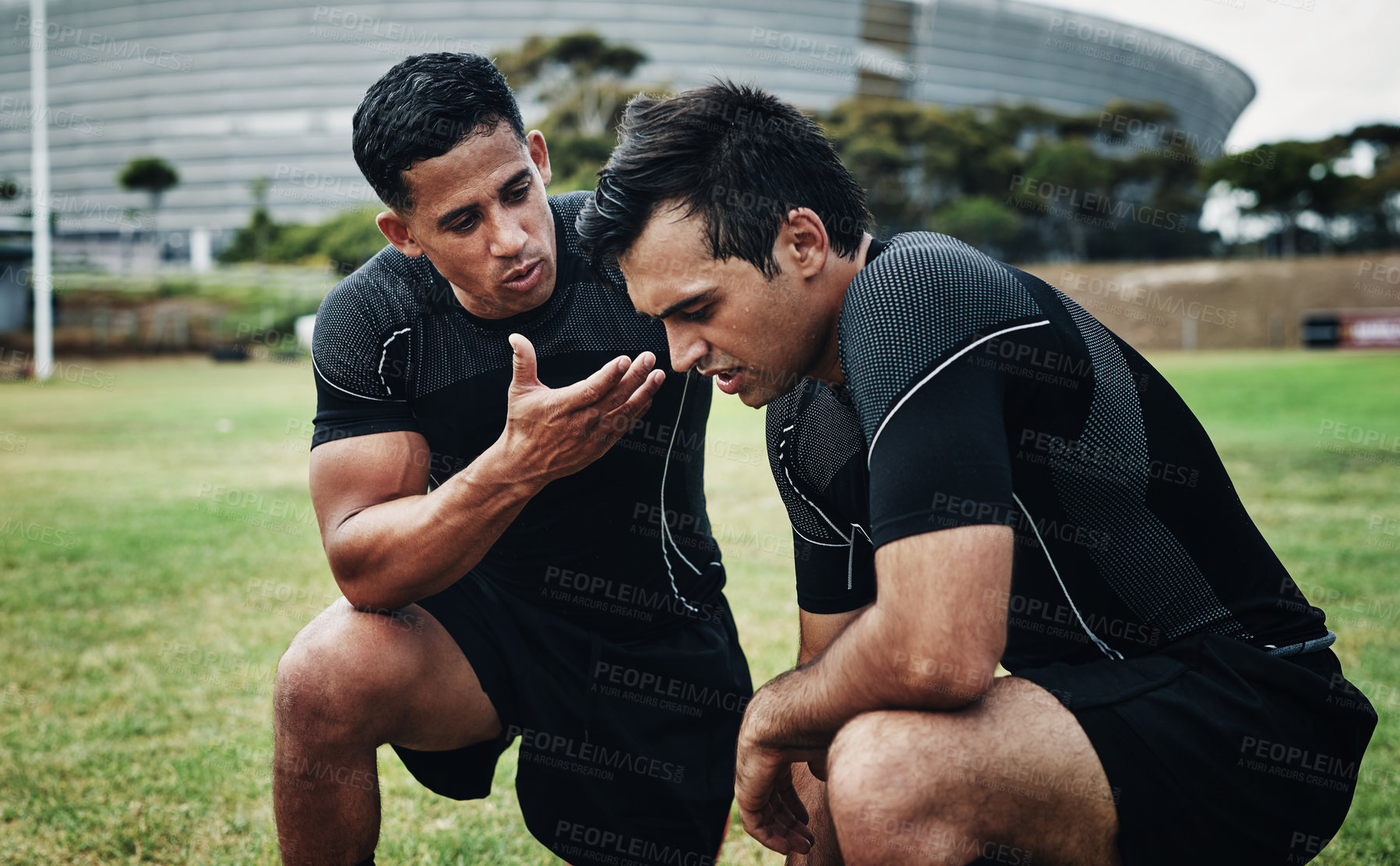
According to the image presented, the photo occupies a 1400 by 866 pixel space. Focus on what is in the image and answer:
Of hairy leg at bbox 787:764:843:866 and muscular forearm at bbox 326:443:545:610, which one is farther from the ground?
muscular forearm at bbox 326:443:545:610

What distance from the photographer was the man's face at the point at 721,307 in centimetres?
202

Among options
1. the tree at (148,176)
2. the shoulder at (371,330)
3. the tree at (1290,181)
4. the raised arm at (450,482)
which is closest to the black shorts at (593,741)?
the raised arm at (450,482)

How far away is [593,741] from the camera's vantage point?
118 inches

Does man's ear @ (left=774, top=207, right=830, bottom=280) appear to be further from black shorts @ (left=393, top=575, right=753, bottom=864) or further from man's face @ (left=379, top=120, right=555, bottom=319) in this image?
black shorts @ (left=393, top=575, right=753, bottom=864)

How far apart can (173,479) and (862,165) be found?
151 feet

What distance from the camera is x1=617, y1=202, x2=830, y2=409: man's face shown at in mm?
2021

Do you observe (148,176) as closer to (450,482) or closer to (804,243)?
(450,482)

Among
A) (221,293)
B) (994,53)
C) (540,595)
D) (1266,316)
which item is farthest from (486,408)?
(994,53)

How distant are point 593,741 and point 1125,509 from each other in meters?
1.76

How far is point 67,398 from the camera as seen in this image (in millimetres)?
22953

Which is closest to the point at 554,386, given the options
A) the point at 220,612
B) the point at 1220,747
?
the point at 1220,747

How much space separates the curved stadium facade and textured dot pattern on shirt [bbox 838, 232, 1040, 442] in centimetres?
7659


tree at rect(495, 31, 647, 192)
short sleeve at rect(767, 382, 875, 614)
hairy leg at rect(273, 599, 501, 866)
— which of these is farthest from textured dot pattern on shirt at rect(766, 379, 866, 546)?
tree at rect(495, 31, 647, 192)

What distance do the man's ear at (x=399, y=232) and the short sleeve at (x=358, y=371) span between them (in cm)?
21
